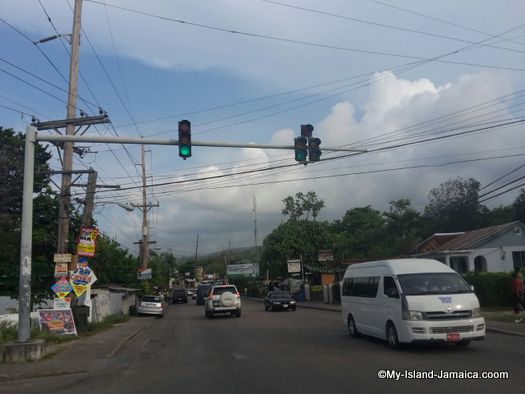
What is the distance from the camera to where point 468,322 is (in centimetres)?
1245

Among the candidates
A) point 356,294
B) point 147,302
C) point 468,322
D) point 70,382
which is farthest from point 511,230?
point 70,382

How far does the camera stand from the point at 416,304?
41.5 feet

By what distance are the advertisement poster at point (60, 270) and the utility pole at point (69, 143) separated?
0.52 meters

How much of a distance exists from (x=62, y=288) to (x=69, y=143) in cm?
537

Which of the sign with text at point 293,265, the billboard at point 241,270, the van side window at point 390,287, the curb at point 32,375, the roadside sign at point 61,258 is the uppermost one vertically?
the billboard at point 241,270

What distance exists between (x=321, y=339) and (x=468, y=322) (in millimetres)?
5398

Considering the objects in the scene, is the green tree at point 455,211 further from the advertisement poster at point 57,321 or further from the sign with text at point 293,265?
the advertisement poster at point 57,321

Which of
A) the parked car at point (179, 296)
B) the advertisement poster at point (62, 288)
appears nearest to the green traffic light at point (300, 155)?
the advertisement poster at point (62, 288)

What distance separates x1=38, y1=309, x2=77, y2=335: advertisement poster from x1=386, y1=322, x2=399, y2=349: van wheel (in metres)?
12.4

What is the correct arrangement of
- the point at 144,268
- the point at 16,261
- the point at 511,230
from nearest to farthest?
the point at 16,261, the point at 511,230, the point at 144,268

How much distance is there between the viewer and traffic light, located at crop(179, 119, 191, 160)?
15328 mm

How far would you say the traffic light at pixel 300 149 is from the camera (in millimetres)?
16188

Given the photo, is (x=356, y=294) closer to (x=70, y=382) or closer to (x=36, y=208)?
(x=70, y=382)

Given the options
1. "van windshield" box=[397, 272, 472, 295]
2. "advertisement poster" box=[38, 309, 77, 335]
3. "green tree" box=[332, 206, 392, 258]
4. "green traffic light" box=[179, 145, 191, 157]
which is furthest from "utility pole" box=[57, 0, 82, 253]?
"green tree" box=[332, 206, 392, 258]
